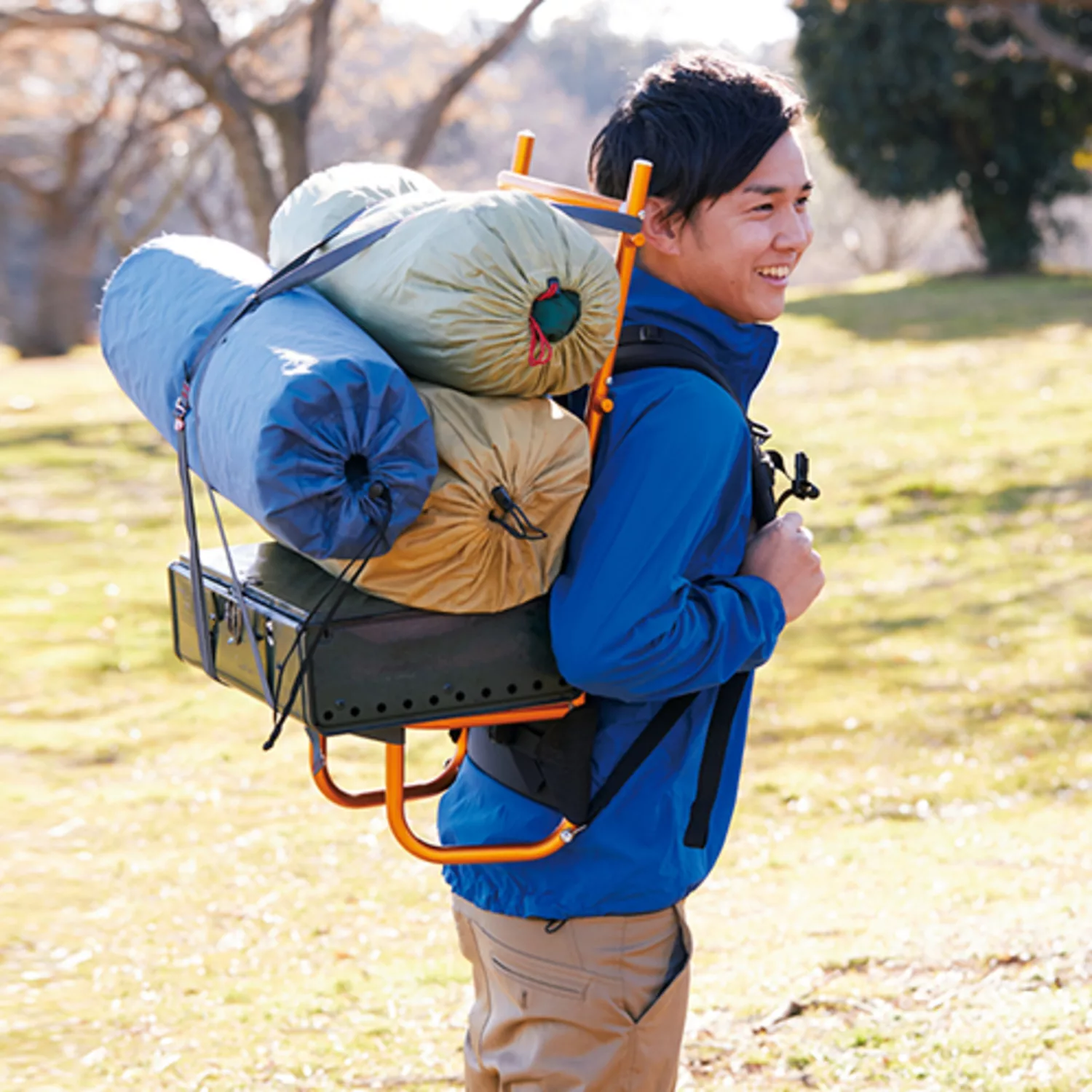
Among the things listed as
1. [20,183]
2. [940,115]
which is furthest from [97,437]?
[940,115]

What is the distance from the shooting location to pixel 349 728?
177cm

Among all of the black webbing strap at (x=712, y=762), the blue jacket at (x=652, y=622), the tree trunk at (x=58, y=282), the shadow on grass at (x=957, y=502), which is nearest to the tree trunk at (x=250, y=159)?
the shadow on grass at (x=957, y=502)

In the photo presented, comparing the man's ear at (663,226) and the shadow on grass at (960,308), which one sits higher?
the man's ear at (663,226)

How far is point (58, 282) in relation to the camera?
24.8m

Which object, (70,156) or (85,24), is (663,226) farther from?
(70,156)

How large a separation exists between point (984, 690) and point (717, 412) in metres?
5.26

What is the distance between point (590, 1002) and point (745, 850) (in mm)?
3176

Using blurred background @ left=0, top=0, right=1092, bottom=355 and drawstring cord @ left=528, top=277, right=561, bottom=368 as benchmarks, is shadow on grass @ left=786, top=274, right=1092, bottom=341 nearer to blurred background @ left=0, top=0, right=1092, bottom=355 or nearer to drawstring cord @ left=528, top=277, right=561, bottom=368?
blurred background @ left=0, top=0, right=1092, bottom=355

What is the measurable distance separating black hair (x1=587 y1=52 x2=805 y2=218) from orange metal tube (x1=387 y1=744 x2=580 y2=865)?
33.1 inches

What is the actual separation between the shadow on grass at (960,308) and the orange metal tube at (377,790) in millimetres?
15507

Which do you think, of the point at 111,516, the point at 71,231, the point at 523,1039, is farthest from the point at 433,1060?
the point at 71,231

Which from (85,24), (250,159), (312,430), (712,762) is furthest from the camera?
(250,159)

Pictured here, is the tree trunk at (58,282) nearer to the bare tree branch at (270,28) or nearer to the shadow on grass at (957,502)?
the bare tree branch at (270,28)

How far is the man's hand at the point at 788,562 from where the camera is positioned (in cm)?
201
